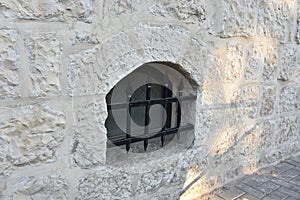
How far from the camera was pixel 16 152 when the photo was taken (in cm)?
118

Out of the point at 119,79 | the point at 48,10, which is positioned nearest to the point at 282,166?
the point at 119,79

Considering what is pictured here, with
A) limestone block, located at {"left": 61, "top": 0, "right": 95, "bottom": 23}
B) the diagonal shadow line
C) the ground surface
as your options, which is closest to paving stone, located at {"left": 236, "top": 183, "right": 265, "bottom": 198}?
the ground surface

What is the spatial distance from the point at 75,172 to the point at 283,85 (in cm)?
181

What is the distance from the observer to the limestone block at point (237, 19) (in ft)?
5.78

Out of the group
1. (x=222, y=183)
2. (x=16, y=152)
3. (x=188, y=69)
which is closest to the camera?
(x=16, y=152)

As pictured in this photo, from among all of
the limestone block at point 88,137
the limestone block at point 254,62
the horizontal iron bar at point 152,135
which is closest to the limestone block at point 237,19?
the limestone block at point 254,62

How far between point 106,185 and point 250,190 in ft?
3.48

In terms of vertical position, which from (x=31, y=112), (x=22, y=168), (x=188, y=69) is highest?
(x=188, y=69)

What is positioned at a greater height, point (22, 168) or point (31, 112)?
point (31, 112)

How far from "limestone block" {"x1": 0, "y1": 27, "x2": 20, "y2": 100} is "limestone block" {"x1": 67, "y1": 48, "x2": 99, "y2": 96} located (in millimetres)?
211

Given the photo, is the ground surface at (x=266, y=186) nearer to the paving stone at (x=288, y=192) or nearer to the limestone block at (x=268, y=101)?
the paving stone at (x=288, y=192)

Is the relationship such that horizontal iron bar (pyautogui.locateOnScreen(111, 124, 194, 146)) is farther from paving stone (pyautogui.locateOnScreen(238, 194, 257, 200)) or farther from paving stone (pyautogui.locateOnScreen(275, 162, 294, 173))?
paving stone (pyautogui.locateOnScreen(275, 162, 294, 173))

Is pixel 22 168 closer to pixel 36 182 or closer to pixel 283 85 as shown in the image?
pixel 36 182

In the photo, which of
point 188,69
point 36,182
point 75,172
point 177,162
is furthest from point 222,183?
point 36,182
